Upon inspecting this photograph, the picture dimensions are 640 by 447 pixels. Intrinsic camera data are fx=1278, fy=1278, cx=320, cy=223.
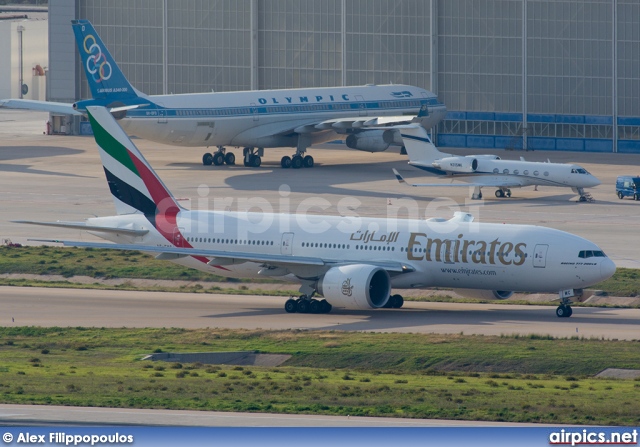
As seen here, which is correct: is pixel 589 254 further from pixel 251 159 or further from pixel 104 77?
pixel 251 159

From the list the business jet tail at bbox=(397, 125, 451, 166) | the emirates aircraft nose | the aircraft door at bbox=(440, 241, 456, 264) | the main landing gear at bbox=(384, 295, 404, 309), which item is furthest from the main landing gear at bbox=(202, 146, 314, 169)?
the emirates aircraft nose

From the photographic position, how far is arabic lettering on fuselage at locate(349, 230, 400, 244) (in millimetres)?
51469

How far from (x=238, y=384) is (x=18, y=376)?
6.21 meters

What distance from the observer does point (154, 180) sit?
5528cm

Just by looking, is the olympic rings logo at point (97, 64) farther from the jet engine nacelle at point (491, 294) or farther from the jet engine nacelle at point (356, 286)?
the jet engine nacelle at point (491, 294)

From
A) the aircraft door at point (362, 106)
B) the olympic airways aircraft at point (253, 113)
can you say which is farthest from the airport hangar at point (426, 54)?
the aircraft door at point (362, 106)

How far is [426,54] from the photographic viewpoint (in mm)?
116188

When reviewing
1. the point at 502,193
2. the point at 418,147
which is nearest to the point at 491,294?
the point at 502,193

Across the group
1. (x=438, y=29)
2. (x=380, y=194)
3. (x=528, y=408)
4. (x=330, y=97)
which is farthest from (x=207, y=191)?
(x=528, y=408)

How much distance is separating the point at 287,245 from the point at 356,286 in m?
5.03

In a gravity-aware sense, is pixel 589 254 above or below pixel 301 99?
below

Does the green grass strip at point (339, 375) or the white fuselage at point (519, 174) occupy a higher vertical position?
the white fuselage at point (519, 174)

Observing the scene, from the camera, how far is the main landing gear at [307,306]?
168 ft

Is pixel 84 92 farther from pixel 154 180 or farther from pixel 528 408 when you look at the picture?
pixel 528 408
